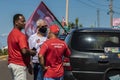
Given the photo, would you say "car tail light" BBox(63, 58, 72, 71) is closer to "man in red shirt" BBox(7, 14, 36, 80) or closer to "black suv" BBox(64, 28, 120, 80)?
"black suv" BBox(64, 28, 120, 80)

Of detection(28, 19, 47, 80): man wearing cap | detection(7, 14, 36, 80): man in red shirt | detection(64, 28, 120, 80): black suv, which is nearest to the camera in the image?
detection(7, 14, 36, 80): man in red shirt

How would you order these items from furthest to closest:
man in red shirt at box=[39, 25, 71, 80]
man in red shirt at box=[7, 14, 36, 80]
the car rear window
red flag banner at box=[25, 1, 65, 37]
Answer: red flag banner at box=[25, 1, 65, 37] < the car rear window < man in red shirt at box=[39, 25, 71, 80] < man in red shirt at box=[7, 14, 36, 80]

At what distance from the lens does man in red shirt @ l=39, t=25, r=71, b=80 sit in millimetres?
8008

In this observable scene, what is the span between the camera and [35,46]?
9383 millimetres

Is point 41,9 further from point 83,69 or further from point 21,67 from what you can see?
point 21,67

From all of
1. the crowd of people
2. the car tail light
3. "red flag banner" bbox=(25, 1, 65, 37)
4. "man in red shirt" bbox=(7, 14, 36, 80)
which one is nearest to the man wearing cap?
the car tail light

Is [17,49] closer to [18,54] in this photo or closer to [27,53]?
[18,54]

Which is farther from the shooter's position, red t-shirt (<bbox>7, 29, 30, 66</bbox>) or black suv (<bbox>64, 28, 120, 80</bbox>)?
black suv (<bbox>64, 28, 120, 80</bbox>)

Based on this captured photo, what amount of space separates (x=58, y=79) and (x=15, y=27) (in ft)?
3.86

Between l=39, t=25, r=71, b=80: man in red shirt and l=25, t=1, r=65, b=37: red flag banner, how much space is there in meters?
2.48

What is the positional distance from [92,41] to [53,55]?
75.4 inches

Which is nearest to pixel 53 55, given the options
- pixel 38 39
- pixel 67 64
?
pixel 38 39

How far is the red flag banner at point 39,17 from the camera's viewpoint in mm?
10570

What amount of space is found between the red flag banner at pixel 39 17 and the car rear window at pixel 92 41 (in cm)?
100
